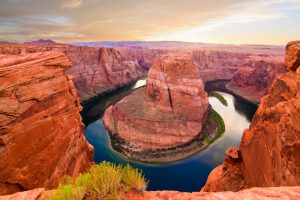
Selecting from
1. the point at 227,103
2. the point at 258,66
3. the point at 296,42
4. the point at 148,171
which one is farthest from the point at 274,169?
the point at 258,66

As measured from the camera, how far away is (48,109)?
18719 mm

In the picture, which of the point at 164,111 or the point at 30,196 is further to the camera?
the point at 164,111

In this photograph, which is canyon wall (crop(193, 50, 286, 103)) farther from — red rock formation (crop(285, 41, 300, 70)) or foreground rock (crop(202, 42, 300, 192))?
red rock formation (crop(285, 41, 300, 70))

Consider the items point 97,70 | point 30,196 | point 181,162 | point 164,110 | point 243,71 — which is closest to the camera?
point 30,196

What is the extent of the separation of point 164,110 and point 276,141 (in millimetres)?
40269

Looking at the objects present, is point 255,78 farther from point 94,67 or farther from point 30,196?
point 30,196

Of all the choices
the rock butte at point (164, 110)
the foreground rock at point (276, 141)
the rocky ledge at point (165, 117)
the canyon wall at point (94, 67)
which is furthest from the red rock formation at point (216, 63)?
the foreground rock at point (276, 141)

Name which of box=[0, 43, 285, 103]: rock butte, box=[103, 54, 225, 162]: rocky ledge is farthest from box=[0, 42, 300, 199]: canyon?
box=[0, 43, 285, 103]: rock butte

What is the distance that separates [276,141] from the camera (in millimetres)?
14133

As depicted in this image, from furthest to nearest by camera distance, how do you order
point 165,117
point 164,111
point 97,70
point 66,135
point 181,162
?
point 97,70, point 164,111, point 165,117, point 181,162, point 66,135

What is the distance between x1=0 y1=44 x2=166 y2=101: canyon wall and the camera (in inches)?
3605

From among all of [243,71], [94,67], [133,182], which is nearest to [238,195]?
[133,182]

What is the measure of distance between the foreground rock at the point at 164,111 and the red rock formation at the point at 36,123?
24741 mm

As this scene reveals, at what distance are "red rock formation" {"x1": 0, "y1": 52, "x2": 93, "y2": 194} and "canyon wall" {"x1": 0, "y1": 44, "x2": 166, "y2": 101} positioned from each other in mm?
66095
